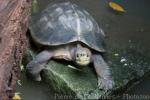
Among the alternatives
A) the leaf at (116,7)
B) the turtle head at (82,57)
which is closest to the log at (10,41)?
the turtle head at (82,57)

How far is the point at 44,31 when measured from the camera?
4520mm

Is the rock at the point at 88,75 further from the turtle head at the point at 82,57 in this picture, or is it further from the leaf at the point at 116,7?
the leaf at the point at 116,7

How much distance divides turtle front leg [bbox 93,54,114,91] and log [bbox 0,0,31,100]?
1.16m

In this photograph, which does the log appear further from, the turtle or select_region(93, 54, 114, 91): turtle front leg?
select_region(93, 54, 114, 91): turtle front leg

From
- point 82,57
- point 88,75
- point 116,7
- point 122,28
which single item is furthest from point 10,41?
point 116,7

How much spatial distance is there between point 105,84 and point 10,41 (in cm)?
141

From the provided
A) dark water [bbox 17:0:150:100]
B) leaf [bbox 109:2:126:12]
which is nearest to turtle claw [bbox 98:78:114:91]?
dark water [bbox 17:0:150:100]

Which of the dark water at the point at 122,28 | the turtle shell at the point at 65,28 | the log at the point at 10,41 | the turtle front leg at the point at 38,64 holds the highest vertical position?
the log at the point at 10,41

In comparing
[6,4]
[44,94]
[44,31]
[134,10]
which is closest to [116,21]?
[134,10]

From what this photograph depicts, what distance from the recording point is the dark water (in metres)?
4.32

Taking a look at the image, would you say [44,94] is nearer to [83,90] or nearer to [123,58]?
[83,90]

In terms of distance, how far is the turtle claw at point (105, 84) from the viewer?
4.22 meters

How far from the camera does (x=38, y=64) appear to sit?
14.3 feet

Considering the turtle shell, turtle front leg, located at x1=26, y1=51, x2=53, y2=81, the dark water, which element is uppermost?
the turtle shell
